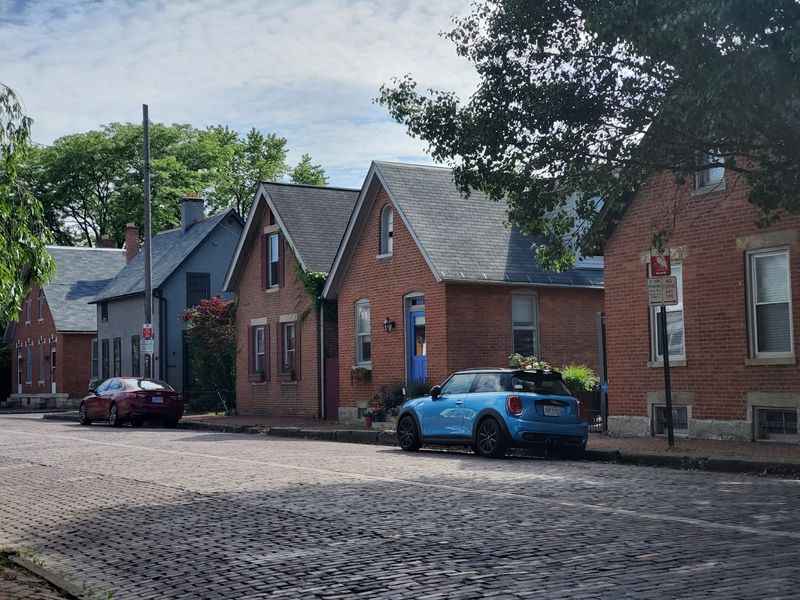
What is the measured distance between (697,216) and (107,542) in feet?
47.1

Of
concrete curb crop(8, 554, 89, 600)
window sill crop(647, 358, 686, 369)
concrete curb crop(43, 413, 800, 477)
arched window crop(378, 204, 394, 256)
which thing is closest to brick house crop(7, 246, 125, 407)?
arched window crop(378, 204, 394, 256)

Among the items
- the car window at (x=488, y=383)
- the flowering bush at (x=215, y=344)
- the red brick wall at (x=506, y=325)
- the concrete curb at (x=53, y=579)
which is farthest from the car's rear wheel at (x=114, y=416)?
the concrete curb at (x=53, y=579)

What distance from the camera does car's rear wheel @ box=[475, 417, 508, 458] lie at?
18250 mm

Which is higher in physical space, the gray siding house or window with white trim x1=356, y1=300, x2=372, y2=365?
the gray siding house

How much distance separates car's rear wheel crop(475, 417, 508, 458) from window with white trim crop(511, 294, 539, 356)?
10486 mm

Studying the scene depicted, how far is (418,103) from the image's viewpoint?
17.5 m

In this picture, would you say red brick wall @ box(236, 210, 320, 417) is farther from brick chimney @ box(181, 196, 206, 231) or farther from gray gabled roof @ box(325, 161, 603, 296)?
brick chimney @ box(181, 196, 206, 231)

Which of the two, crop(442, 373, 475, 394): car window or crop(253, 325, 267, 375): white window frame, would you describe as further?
crop(253, 325, 267, 375): white window frame

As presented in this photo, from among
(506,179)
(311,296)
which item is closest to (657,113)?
A: (506,179)

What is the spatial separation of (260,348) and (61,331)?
21.1 metres

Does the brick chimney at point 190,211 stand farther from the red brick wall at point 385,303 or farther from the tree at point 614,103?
the tree at point 614,103

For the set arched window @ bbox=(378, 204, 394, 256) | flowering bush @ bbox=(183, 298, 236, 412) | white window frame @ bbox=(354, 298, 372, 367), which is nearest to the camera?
arched window @ bbox=(378, 204, 394, 256)

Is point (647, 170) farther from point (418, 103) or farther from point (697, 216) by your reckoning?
point (697, 216)

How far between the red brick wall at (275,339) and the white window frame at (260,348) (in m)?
0.34
